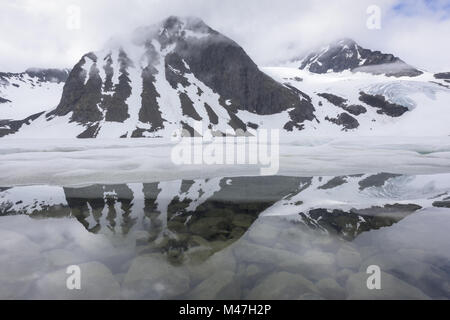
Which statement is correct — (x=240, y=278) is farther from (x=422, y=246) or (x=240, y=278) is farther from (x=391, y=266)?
(x=422, y=246)

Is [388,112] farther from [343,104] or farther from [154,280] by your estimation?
[154,280]

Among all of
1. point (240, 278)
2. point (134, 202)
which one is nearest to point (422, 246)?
point (240, 278)

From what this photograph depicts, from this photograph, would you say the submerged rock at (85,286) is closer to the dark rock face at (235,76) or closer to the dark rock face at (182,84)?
the dark rock face at (182,84)

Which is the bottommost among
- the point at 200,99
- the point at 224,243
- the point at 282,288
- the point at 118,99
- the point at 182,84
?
the point at 282,288

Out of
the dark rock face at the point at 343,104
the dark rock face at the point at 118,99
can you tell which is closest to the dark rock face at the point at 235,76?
the dark rock face at the point at 343,104

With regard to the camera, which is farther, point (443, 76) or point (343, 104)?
point (443, 76)

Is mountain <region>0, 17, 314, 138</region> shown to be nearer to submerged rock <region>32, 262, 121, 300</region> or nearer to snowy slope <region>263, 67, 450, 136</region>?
snowy slope <region>263, 67, 450, 136</region>

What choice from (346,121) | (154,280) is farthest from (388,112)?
(154,280)
